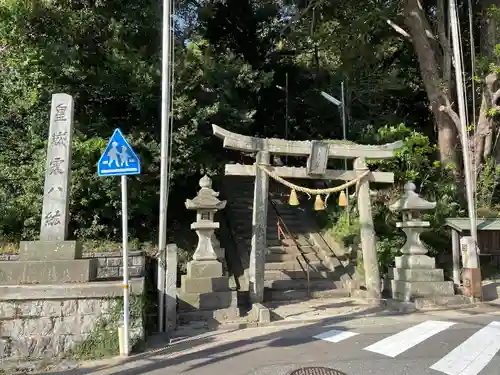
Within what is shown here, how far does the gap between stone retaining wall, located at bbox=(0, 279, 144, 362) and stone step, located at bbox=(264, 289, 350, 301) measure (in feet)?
17.2

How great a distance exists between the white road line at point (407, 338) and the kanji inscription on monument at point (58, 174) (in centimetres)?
520

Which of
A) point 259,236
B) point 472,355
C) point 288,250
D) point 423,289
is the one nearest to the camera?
point 472,355

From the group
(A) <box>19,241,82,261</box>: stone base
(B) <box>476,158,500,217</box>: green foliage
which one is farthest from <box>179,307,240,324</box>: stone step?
(B) <box>476,158,500,217</box>: green foliage

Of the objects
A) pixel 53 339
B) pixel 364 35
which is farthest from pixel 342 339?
pixel 364 35

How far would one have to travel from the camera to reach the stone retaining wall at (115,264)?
33.0 ft

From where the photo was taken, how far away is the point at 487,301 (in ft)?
34.2

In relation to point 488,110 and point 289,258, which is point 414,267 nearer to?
point 289,258

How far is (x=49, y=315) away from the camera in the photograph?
20.0ft

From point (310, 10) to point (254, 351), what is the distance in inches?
581

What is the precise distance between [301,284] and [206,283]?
3.43m

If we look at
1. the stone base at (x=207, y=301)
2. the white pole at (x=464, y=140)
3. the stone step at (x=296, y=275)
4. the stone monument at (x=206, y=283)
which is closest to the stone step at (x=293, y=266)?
the stone step at (x=296, y=275)

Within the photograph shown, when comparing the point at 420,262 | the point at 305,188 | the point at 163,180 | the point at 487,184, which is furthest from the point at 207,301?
the point at 487,184

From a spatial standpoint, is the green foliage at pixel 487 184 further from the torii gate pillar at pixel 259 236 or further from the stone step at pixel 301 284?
the torii gate pillar at pixel 259 236

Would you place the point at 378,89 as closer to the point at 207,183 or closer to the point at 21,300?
the point at 207,183
